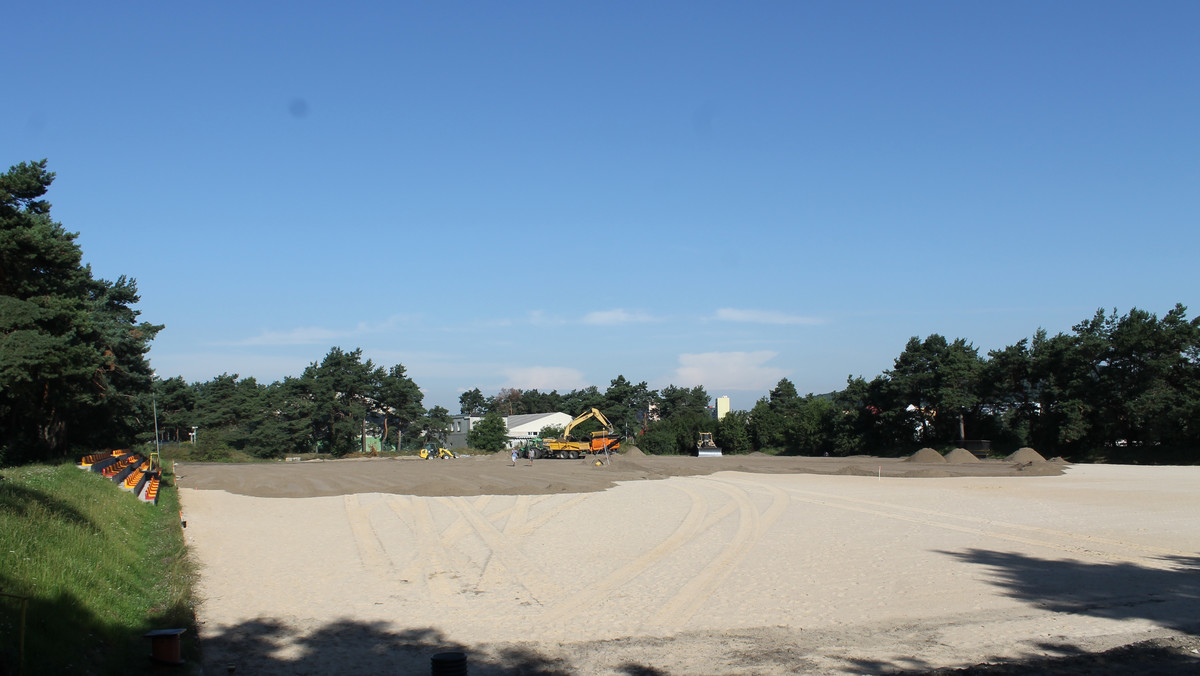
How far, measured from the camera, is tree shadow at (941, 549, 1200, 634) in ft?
35.4

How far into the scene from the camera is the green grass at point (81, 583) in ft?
24.1

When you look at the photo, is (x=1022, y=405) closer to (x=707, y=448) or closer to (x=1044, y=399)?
(x=1044, y=399)

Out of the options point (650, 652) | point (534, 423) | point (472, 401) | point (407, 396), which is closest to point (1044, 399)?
point (650, 652)

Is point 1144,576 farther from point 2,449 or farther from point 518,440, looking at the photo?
point 518,440

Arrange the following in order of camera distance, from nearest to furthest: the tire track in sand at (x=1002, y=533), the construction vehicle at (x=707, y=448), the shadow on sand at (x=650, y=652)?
1. the shadow on sand at (x=650, y=652)
2. the tire track in sand at (x=1002, y=533)
3. the construction vehicle at (x=707, y=448)

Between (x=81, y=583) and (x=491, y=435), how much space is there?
8047 cm

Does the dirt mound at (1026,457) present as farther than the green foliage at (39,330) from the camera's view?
Yes

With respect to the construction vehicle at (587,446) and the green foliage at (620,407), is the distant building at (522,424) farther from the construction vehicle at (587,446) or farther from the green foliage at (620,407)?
the construction vehicle at (587,446)

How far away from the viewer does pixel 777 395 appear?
105 m

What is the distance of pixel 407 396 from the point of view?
84.1 m

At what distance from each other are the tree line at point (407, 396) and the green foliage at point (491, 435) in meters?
4.71

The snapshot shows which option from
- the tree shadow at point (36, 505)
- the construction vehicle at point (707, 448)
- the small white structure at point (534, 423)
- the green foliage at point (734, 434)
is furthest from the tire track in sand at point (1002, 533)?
the small white structure at point (534, 423)

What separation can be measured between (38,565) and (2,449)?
26408 mm

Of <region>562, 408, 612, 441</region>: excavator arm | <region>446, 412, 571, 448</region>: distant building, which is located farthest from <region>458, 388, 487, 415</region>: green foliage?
<region>562, 408, 612, 441</region>: excavator arm
